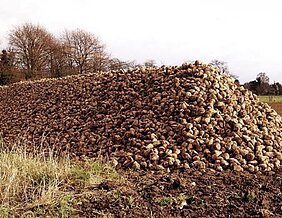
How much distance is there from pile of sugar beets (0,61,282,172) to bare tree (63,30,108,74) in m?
13.2

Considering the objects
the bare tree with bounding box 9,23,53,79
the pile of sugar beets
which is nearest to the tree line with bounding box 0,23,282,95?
the bare tree with bounding box 9,23,53,79

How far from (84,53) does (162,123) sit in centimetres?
1875

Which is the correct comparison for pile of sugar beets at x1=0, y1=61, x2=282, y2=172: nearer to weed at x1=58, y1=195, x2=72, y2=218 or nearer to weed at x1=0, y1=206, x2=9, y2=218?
weed at x1=58, y1=195, x2=72, y2=218

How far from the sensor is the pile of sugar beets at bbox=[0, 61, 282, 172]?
4.83 meters

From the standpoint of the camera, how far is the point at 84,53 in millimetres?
23625

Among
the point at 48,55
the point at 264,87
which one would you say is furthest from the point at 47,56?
the point at 264,87

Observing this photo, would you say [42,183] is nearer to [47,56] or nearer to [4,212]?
[4,212]

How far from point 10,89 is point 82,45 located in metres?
12.9

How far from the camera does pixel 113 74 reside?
8.46 metres

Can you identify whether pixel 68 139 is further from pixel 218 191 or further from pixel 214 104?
pixel 218 191

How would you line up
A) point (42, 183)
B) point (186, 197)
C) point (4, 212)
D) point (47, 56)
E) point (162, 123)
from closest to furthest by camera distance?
point (4, 212) → point (186, 197) → point (42, 183) → point (162, 123) → point (47, 56)

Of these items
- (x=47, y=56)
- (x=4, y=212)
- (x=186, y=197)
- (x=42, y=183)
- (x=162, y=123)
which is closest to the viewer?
(x=4, y=212)

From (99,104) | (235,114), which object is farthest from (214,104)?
(99,104)

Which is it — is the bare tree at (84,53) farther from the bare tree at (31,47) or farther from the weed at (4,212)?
the weed at (4,212)
